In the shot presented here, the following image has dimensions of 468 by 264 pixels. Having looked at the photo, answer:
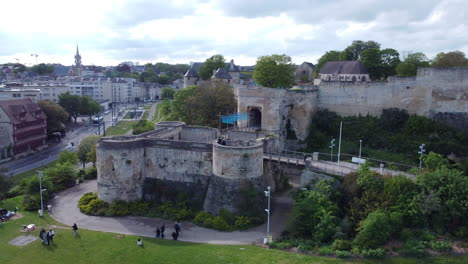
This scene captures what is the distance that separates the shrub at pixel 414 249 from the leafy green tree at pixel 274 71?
41162 millimetres

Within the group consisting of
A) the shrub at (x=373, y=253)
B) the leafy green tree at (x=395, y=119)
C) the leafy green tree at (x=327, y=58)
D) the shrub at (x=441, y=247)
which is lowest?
the shrub at (x=373, y=253)

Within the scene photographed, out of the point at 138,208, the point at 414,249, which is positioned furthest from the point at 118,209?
the point at 414,249

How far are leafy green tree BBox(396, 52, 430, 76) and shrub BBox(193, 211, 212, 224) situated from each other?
4177 cm

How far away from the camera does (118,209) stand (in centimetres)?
3269

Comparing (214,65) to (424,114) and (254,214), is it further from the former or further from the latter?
(254,214)

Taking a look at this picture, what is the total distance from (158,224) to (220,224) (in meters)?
5.29

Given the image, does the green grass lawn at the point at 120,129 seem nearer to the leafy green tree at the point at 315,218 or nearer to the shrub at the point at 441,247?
the leafy green tree at the point at 315,218

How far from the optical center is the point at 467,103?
40.9m

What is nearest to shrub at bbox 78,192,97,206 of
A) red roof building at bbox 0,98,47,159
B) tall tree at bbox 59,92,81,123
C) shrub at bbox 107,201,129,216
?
shrub at bbox 107,201,129,216

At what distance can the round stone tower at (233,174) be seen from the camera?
30828 millimetres

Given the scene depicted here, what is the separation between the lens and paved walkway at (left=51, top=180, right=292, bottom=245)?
27969mm

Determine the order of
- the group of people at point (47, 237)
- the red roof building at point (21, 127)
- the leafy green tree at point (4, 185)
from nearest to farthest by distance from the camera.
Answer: the group of people at point (47, 237), the leafy green tree at point (4, 185), the red roof building at point (21, 127)

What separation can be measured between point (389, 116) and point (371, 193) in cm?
1958

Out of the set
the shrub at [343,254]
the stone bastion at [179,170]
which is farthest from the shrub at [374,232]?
the stone bastion at [179,170]
